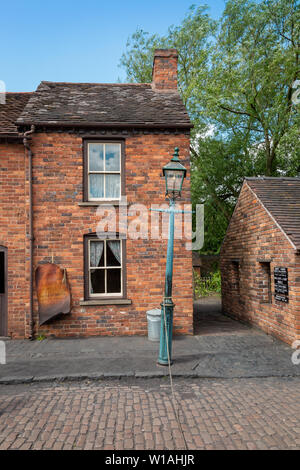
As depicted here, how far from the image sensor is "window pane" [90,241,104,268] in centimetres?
877

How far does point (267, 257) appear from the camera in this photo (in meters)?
8.80

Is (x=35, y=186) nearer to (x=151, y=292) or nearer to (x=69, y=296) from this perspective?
(x=69, y=296)

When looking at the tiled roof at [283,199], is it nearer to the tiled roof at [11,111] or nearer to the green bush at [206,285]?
the tiled roof at [11,111]

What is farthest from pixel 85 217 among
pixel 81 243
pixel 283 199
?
pixel 283 199

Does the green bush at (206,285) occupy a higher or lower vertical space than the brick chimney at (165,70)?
lower

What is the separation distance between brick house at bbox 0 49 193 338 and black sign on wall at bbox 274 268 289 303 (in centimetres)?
231

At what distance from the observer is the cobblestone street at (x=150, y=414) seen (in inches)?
146

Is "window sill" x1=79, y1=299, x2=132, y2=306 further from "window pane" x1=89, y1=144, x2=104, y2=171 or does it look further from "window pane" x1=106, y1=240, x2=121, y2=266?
"window pane" x1=89, y1=144, x2=104, y2=171

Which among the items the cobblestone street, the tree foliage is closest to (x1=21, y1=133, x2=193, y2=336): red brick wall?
the cobblestone street

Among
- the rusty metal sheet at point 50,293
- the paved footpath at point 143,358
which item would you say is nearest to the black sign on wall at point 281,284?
the paved footpath at point 143,358

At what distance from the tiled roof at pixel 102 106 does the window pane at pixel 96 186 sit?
147cm

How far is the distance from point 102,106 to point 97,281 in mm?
5379

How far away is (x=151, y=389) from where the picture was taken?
17.4ft

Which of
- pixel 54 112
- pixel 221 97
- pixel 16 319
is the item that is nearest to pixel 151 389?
pixel 16 319
